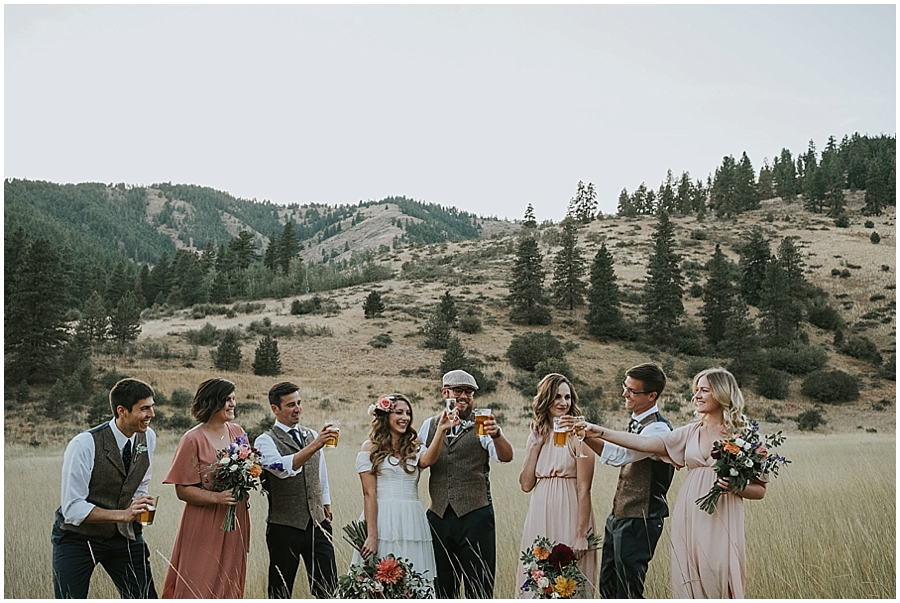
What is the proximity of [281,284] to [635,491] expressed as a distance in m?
62.0

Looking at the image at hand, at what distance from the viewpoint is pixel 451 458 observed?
591cm

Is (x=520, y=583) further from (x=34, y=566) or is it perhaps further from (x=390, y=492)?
(x=34, y=566)

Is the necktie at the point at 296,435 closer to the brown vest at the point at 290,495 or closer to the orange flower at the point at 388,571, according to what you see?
the brown vest at the point at 290,495

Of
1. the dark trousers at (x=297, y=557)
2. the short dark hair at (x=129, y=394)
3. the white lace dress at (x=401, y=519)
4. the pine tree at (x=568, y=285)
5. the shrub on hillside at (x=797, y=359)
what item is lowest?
the shrub on hillside at (x=797, y=359)

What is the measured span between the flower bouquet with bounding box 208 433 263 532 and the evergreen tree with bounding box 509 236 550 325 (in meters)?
46.3

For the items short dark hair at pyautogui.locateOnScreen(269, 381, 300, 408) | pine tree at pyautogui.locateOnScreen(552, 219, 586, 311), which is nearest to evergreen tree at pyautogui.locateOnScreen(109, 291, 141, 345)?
pine tree at pyautogui.locateOnScreen(552, 219, 586, 311)

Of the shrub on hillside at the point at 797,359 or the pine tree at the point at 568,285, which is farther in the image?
the pine tree at the point at 568,285

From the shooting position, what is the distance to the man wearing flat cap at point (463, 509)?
5.78 metres

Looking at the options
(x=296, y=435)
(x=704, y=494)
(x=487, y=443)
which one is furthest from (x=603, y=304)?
(x=704, y=494)

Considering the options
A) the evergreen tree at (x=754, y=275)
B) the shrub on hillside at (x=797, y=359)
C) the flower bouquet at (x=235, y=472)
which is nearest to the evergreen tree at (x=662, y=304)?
the shrub on hillside at (x=797, y=359)

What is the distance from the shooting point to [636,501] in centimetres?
534

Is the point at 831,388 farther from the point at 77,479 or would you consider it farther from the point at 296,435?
the point at 77,479

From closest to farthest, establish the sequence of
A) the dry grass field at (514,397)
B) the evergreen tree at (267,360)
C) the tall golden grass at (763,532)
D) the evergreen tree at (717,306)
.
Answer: the tall golden grass at (763,532), the dry grass field at (514,397), the evergreen tree at (267,360), the evergreen tree at (717,306)

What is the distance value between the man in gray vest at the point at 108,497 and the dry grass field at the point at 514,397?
1.76m
